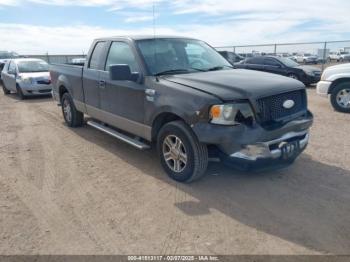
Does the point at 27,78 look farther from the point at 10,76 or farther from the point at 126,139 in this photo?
the point at 126,139

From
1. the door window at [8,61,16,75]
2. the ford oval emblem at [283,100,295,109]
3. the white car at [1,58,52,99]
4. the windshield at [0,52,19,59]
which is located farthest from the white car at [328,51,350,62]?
the ford oval emblem at [283,100,295,109]

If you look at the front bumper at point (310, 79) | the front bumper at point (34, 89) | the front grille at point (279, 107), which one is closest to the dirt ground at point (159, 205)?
the front grille at point (279, 107)

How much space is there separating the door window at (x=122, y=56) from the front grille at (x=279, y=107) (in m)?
1.95

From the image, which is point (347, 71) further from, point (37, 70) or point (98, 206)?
point (37, 70)

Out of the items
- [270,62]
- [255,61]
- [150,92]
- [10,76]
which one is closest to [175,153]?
[150,92]

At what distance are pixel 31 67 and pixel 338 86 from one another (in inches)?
443

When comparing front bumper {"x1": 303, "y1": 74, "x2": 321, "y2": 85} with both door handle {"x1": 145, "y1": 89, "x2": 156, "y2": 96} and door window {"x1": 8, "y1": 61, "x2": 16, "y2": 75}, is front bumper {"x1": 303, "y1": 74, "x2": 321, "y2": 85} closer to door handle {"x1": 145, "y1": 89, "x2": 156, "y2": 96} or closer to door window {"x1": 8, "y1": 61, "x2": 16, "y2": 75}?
door handle {"x1": 145, "y1": 89, "x2": 156, "y2": 96}

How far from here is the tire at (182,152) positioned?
4.13m

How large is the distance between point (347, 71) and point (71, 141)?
702 cm

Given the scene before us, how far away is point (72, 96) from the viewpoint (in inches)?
278

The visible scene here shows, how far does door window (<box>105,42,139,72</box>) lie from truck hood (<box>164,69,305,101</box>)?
28.7 inches

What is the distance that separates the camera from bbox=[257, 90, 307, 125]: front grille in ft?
13.0

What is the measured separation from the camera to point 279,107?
164 inches

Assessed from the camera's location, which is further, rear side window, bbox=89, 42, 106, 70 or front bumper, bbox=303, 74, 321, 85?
front bumper, bbox=303, 74, 321, 85
